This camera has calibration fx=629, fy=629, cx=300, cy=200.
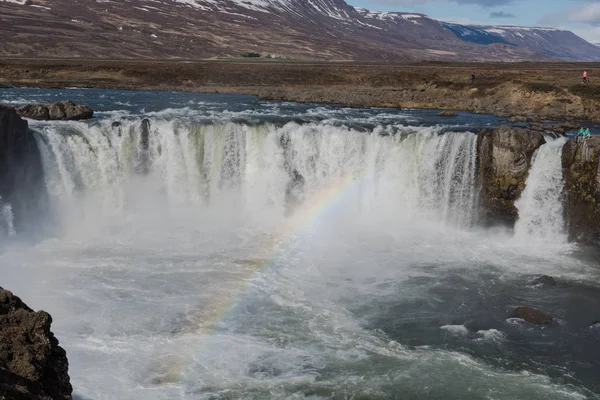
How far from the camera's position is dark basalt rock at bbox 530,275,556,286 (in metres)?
22.0

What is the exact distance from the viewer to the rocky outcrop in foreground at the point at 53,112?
33.0m

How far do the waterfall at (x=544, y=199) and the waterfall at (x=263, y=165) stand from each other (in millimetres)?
2455

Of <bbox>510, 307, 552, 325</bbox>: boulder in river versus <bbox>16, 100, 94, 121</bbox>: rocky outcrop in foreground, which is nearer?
<bbox>510, 307, 552, 325</bbox>: boulder in river

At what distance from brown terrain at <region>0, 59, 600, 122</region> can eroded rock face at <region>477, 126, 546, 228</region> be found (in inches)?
510

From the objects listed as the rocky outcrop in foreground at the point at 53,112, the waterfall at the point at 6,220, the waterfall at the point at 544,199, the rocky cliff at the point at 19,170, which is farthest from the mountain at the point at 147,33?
the waterfall at the point at 544,199

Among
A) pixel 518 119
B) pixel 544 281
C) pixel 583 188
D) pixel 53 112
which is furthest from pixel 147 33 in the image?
pixel 544 281

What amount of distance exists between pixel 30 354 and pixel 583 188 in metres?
24.3

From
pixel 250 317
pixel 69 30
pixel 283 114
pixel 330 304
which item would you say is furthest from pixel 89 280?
pixel 69 30

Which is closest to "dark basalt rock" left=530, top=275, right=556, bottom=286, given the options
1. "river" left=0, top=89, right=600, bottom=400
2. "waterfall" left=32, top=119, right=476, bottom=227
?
"river" left=0, top=89, right=600, bottom=400

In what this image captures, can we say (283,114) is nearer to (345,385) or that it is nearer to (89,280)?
(89,280)

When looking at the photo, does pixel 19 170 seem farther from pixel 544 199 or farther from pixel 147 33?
pixel 147 33

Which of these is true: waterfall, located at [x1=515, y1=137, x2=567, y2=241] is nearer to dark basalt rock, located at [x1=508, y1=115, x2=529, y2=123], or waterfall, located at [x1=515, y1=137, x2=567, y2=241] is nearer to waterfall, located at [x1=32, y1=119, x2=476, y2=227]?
waterfall, located at [x1=32, y1=119, x2=476, y2=227]

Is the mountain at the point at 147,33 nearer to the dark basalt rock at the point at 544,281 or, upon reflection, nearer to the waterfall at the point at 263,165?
the waterfall at the point at 263,165

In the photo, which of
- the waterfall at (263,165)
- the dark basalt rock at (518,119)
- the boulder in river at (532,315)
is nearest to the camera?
the boulder in river at (532,315)
